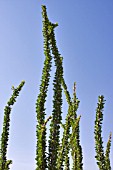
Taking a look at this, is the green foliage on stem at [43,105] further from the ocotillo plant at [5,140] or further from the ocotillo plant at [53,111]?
the ocotillo plant at [5,140]

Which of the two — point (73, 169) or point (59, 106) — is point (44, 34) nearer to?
point (59, 106)

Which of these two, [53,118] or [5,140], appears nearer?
[53,118]

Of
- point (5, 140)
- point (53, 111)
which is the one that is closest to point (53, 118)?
point (53, 111)

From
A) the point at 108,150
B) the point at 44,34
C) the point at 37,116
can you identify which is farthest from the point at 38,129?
the point at 108,150

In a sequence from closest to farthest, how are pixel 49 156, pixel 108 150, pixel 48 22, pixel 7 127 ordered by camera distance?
pixel 49 156 → pixel 48 22 → pixel 108 150 → pixel 7 127

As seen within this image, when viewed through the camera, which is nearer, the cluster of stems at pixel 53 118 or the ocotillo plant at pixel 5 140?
the cluster of stems at pixel 53 118

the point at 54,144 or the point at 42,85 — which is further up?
the point at 42,85

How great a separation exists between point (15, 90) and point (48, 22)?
37.6 feet

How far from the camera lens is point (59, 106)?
8.63m

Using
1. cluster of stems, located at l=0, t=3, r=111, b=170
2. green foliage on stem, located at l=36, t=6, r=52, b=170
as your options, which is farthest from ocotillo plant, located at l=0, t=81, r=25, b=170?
green foliage on stem, located at l=36, t=6, r=52, b=170

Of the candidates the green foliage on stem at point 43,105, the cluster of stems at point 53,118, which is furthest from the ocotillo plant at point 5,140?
the green foliage on stem at point 43,105

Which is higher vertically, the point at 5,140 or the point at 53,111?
the point at 5,140

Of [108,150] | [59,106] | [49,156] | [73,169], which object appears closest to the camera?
[49,156]

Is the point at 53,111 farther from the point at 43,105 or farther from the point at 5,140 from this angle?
the point at 5,140
